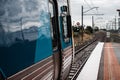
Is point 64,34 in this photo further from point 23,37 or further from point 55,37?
point 23,37

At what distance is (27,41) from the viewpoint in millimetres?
6043

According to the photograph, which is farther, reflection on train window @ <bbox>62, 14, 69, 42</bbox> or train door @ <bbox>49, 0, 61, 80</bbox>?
reflection on train window @ <bbox>62, 14, 69, 42</bbox>

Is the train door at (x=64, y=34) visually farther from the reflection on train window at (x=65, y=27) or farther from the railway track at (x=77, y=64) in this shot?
the railway track at (x=77, y=64)

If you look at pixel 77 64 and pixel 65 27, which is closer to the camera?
pixel 65 27

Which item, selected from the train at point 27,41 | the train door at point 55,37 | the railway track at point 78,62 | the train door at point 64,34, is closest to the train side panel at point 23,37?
the train at point 27,41

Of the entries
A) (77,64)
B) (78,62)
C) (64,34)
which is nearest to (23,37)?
(64,34)

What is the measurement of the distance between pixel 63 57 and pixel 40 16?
3.14m

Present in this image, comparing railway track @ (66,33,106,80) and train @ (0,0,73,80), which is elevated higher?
train @ (0,0,73,80)

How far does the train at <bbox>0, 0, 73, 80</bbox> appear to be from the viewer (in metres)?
5.09

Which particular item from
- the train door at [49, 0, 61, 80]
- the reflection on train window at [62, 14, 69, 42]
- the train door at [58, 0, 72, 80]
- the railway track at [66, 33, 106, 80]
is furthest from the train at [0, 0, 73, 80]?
the railway track at [66, 33, 106, 80]

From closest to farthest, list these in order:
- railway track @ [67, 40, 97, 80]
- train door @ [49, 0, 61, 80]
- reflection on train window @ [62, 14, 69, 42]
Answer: train door @ [49, 0, 61, 80] < reflection on train window @ [62, 14, 69, 42] < railway track @ [67, 40, 97, 80]

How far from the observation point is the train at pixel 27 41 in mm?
5094

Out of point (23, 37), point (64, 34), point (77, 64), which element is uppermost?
point (23, 37)

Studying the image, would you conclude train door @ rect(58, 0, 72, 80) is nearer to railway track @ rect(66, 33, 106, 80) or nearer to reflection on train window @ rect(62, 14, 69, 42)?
reflection on train window @ rect(62, 14, 69, 42)
